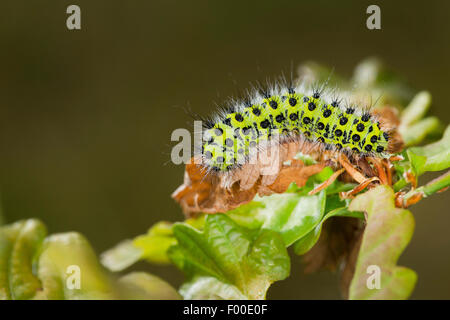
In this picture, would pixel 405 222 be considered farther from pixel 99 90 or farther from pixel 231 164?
pixel 99 90

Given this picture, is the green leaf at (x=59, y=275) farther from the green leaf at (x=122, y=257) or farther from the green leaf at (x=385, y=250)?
the green leaf at (x=385, y=250)

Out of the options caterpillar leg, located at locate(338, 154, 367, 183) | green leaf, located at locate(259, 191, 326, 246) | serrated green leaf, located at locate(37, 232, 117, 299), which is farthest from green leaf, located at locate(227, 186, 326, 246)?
serrated green leaf, located at locate(37, 232, 117, 299)

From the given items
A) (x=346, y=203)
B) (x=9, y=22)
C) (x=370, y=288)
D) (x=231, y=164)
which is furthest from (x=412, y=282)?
(x=9, y=22)

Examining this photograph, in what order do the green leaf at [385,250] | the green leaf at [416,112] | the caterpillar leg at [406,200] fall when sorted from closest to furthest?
the green leaf at [385,250] < the caterpillar leg at [406,200] < the green leaf at [416,112]

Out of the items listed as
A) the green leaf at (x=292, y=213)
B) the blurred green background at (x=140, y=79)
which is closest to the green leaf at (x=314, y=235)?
the green leaf at (x=292, y=213)

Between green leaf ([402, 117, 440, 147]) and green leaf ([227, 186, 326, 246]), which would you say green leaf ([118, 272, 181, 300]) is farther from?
green leaf ([402, 117, 440, 147])

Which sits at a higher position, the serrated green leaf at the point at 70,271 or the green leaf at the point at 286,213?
the green leaf at the point at 286,213

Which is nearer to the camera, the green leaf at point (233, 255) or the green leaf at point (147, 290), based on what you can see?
the green leaf at point (233, 255)
